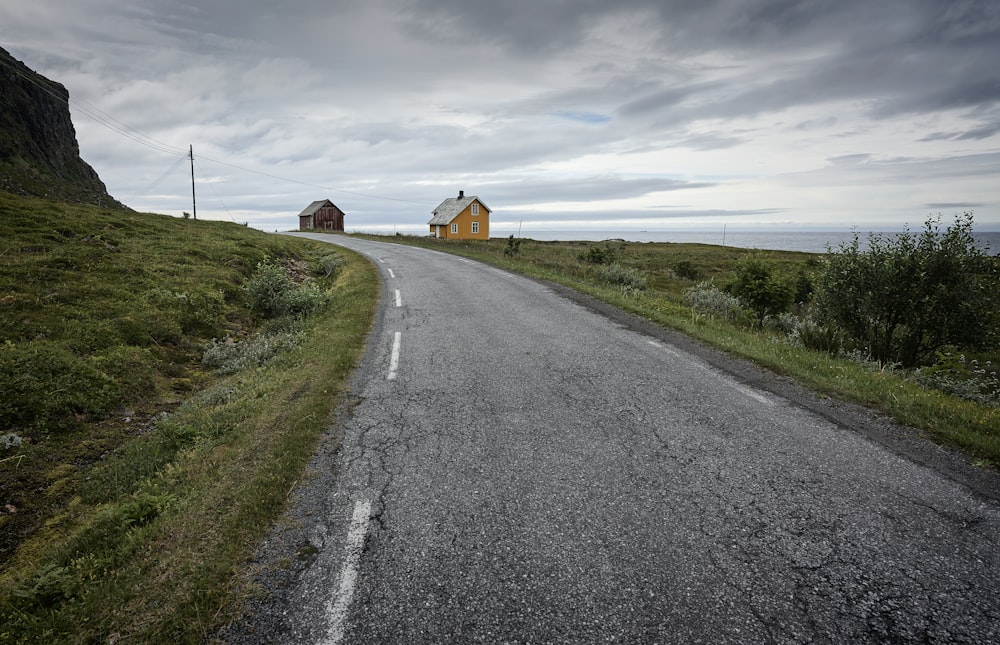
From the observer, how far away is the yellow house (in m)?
64.4

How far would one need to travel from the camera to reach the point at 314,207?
83750mm

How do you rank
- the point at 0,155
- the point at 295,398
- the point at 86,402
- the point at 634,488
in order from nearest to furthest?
the point at 634,488 → the point at 295,398 → the point at 86,402 → the point at 0,155

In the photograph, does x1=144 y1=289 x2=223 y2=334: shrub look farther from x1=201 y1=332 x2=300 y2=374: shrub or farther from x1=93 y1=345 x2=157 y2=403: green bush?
x1=93 y1=345 x2=157 y2=403: green bush

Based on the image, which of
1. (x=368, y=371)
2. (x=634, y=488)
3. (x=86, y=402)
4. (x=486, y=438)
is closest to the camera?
(x=634, y=488)

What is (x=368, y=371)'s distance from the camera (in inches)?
301

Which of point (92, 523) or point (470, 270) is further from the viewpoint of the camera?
point (470, 270)

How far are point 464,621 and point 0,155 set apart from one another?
63523 millimetres

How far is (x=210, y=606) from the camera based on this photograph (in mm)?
2947

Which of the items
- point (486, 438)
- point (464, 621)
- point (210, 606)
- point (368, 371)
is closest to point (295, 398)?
point (368, 371)

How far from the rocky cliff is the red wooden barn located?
2770 cm

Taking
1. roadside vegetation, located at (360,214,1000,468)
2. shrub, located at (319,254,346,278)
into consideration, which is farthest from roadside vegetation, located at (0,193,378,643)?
shrub, located at (319,254,346,278)

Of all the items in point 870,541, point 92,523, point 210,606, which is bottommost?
point 92,523

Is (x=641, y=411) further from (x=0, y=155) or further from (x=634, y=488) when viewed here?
(x=0, y=155)

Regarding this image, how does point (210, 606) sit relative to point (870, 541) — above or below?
below
